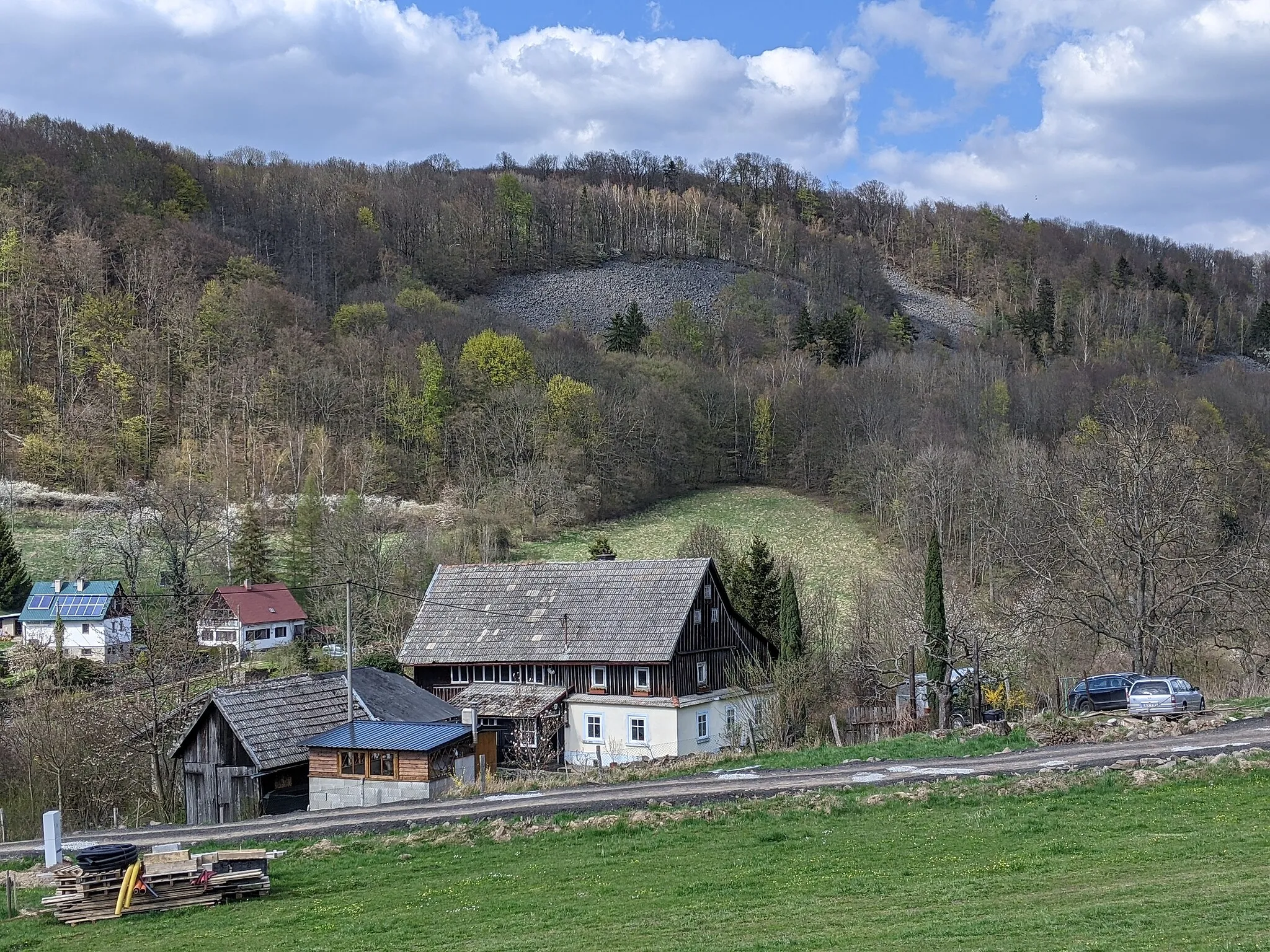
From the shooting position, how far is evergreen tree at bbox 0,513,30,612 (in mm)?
63531

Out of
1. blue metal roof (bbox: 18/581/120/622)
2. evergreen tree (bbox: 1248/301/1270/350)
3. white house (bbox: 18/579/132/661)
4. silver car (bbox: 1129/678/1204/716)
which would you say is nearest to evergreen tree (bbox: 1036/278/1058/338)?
evergreen tree (bbox: 1248/301/1270/350)

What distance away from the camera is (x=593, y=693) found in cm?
4097

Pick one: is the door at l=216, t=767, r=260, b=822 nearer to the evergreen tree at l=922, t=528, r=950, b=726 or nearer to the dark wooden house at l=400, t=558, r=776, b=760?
the dark wooden house at l=400, t=558, r=776, b=760

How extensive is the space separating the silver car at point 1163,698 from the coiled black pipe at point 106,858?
75.9 feet

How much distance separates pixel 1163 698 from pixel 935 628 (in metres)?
10.9

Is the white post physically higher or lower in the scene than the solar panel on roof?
lower

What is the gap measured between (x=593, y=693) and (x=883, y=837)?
2358cm

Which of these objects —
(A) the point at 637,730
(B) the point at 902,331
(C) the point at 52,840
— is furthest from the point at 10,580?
(B) the point at 902,331

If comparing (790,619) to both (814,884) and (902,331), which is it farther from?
(902,331)

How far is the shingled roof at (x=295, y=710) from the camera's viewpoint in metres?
32.0

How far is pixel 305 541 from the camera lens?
210 ft

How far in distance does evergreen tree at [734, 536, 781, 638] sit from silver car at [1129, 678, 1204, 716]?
22.3m

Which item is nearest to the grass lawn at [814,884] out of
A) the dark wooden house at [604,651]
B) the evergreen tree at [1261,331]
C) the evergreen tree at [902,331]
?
the dark wooden house at [604,651]

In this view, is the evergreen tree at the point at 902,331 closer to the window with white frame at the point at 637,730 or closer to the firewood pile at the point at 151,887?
the window with white frame at the point at 637,730
